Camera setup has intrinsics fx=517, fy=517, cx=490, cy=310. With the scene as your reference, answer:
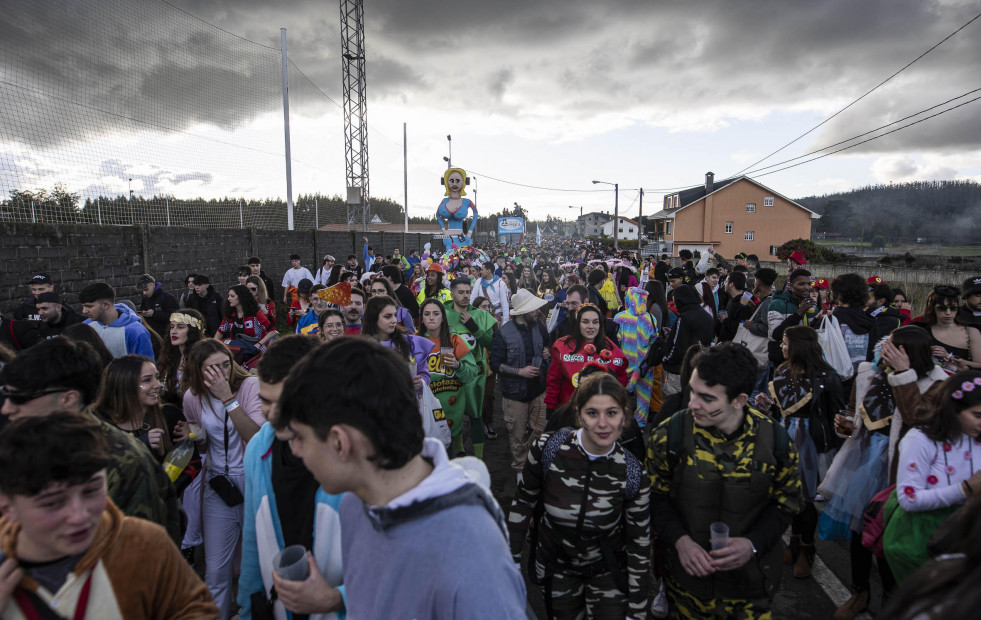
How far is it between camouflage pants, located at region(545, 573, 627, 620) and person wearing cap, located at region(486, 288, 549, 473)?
2650 millimetres

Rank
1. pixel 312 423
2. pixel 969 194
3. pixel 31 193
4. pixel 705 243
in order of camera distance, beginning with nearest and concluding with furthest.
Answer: pixel 312 423
pixel 31 193
pixel 705 243
pixel 969 194

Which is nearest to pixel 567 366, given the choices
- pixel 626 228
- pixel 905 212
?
pixel 626 228

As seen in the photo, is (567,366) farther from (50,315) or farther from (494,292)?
(50,315)

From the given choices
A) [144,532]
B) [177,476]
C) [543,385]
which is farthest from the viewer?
[543,385]

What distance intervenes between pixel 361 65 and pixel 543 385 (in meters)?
22.6

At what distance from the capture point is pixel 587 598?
8.84 ft

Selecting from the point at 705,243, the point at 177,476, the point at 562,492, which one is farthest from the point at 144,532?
the point at 705,243

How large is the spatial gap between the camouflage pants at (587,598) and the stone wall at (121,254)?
737 cm

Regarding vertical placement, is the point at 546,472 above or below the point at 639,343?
below

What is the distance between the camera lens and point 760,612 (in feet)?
8.27

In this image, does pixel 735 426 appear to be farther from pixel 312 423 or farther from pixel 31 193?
pixel 31 193

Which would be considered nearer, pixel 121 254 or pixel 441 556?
pixel 441 556

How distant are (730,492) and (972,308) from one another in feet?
13.3

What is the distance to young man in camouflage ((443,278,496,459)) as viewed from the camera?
524 cm
